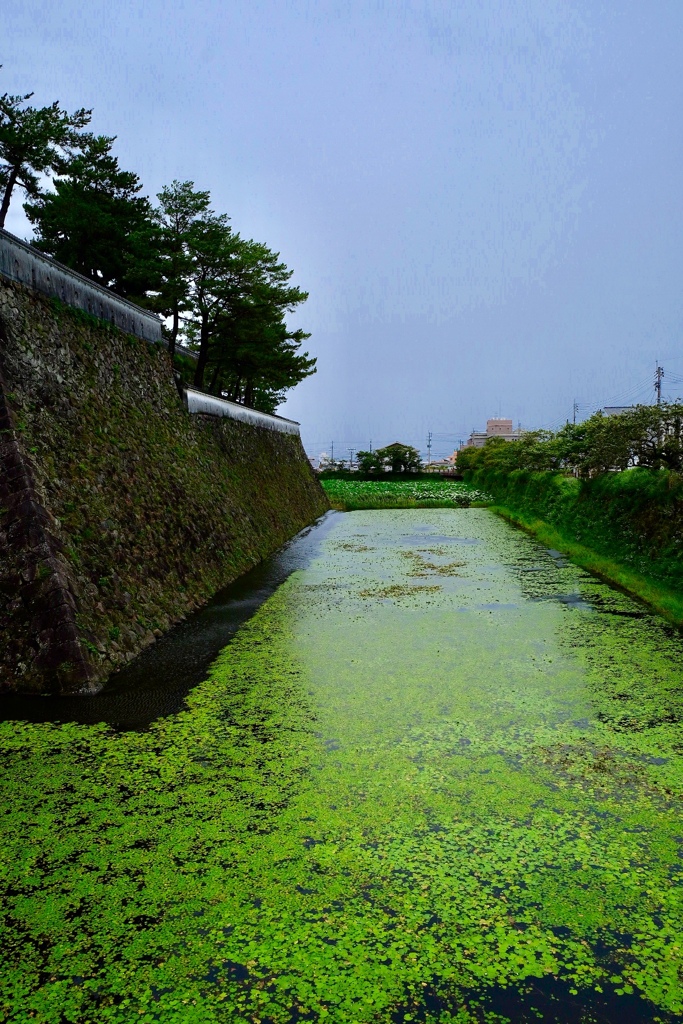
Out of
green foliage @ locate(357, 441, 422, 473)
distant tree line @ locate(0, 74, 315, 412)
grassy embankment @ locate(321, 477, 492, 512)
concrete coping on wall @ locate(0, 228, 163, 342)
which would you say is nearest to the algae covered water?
concrete coping on wall @ locate(0, 228, 163, 342)

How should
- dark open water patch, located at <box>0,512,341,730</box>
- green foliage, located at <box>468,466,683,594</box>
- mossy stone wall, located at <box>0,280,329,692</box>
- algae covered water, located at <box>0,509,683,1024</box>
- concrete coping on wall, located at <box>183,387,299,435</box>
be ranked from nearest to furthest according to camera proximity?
algae covered water, located at <box>0,509,683,1024</box>, dark open water patch, located at <box>0,512,341,730</box>, mossy stone wall, located at <box>0,280,329,692</box>, green foliage, located at <box>468,466,683,594</box>, concrete coping on wall, located at <box>183,387,299,435</box>

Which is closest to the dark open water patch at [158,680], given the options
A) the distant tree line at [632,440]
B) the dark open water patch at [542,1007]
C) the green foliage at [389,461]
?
the dark open water patch at [542,1007]

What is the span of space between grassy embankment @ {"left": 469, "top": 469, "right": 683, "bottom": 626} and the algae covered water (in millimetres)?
3567

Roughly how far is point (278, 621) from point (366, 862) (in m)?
5.44

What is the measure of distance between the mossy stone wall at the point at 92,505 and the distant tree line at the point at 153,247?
6.88 metres

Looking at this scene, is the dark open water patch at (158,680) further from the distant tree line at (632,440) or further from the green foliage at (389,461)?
the green foliage at (389,461)

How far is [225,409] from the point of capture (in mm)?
17344

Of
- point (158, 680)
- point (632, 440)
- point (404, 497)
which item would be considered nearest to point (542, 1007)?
point (158, 680)

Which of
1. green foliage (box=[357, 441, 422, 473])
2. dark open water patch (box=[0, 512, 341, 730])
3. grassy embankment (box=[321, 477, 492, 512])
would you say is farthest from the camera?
green foliage (box=[357, 441, 422, 473])

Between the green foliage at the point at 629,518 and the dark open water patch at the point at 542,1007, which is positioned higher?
the green foliage at the point at 629,518

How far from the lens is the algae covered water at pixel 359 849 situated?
8.39 ft

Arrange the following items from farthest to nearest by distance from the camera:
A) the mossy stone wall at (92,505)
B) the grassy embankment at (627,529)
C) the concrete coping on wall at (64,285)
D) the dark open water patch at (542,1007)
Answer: the grassy embankment at (627,529), the concrete coping on wall at (64,285), the mossy stone wall at (92,505), the dark open water patch at (542,1007)

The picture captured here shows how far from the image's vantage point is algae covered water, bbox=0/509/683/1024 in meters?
2.56

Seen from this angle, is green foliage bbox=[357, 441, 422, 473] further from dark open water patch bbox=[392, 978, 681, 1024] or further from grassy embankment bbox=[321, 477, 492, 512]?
dark open water patch bbox=[392, 978, 681, 1024]
